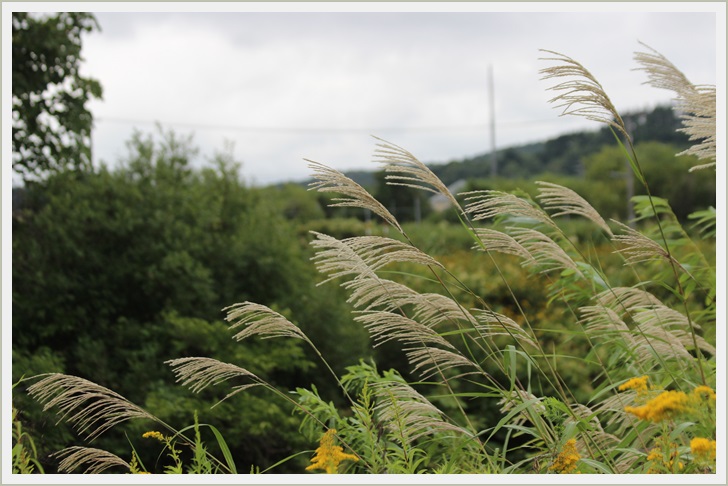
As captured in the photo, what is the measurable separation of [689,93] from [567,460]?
1.18 m

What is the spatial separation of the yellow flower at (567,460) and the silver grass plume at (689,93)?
0.96m

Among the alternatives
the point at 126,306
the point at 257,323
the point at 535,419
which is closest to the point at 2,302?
the point at 257,323

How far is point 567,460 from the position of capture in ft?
6.56

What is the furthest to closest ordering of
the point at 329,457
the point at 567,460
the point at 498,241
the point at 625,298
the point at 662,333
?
the point at 625,298 < the point at 662,333 < the point at 498,241 < the point at 567,460 < the point at 329,457

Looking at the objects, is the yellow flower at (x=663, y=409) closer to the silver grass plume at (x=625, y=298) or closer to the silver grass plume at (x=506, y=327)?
the silver grass plume at (x=506, y=327)

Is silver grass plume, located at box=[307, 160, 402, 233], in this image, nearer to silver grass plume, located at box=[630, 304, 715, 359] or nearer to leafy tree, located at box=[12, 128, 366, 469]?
silver grass plume, located at box=[630, 304, 715, 359]

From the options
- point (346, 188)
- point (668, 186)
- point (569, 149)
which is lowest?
point (668, 186)

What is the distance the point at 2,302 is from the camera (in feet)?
9.37

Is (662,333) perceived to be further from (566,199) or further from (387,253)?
(387,253)

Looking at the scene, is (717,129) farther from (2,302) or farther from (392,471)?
(2,302)

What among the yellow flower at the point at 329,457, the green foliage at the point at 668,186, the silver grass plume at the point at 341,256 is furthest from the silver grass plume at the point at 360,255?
the green foliage at the point at 668,186

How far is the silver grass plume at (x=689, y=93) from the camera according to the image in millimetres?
2205

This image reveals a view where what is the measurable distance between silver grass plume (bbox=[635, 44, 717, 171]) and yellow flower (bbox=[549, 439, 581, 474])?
959mm

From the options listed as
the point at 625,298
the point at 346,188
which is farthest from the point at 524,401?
the point at 625,298
